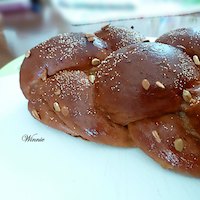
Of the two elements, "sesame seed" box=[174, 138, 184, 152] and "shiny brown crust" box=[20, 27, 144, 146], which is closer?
"sesame seed" box=[174, 138, 184, 152]

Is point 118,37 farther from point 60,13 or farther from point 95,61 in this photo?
point 60,13

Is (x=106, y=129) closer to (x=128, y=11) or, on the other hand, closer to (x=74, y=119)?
(x=74, y=119)

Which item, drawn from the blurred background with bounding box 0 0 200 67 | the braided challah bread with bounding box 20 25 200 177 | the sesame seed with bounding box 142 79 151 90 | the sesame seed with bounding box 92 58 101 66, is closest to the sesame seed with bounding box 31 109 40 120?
the braided challah bread with bounding box 20 25 200 177

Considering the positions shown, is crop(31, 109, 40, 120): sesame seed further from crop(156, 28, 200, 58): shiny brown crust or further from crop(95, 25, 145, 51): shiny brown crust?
crop(156, 28, 200, 58): shiny brown crust

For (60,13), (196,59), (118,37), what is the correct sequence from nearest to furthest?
(196,59) → (118,37) → (60,13)

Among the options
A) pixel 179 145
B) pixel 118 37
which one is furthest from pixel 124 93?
pixel 118 37
